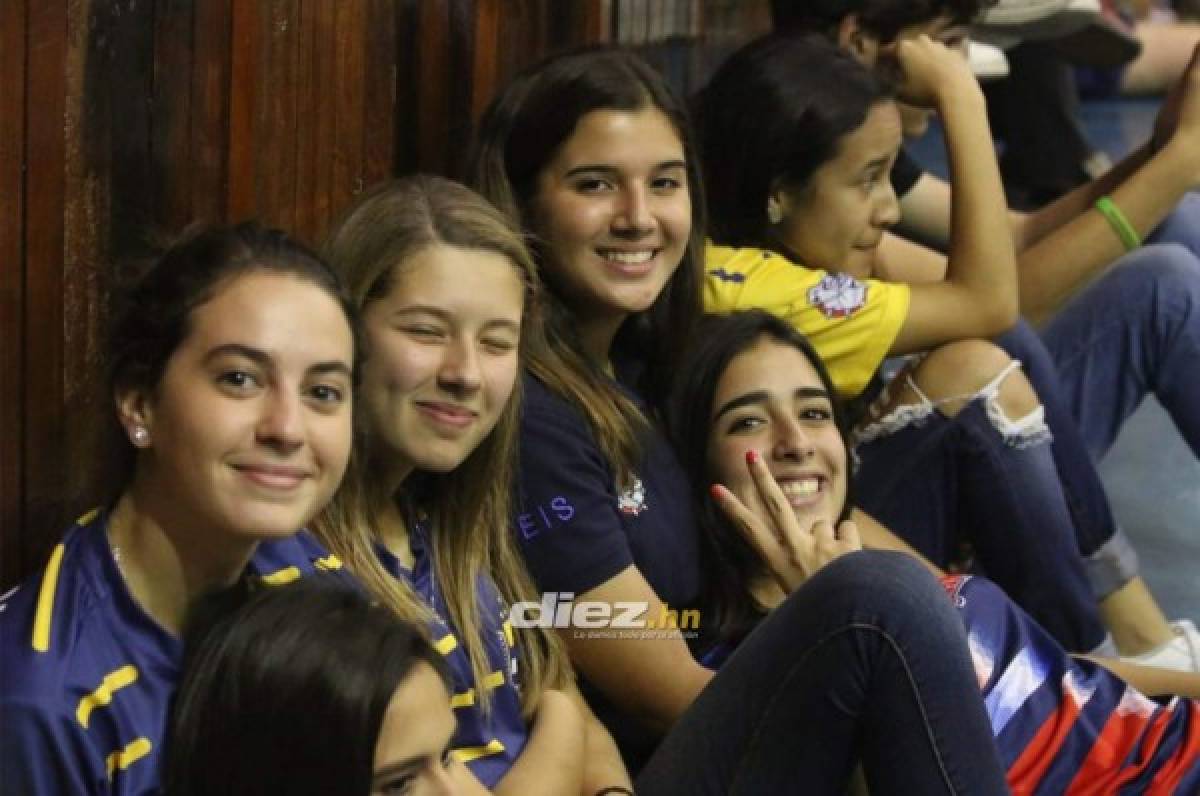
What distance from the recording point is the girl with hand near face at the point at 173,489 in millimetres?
1666

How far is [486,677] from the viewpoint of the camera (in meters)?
2.21

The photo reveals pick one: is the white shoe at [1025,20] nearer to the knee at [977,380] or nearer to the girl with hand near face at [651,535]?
the knee at [977,380]

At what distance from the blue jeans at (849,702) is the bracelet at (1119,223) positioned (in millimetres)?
1579

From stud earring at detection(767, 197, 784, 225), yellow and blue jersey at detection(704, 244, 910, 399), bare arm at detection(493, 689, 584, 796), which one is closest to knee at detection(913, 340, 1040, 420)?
yellow and blue jersey at detection(704, 244, 910, 399)

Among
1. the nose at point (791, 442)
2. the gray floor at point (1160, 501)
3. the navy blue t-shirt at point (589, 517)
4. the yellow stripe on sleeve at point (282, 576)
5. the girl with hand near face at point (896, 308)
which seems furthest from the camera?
the gray floor at point (1160, 501)

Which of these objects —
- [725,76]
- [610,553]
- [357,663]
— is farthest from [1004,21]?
[357,663]

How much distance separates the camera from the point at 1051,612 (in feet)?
10.5

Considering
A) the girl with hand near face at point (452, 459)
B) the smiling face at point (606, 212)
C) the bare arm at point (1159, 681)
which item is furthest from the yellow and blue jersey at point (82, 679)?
the bare arm at point (1159, 681)

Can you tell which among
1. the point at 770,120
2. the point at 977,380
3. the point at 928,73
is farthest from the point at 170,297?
the point at 928,73

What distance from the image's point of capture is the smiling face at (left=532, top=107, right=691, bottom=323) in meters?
2.65

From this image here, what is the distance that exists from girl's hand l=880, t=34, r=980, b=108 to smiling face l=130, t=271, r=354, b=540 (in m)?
1.71

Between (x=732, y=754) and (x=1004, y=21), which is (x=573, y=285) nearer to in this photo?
(x=732, y=754)

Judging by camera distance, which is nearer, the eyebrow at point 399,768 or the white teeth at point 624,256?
the eyebrow at point 399,768

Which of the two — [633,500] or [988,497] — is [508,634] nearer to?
[633,500]
